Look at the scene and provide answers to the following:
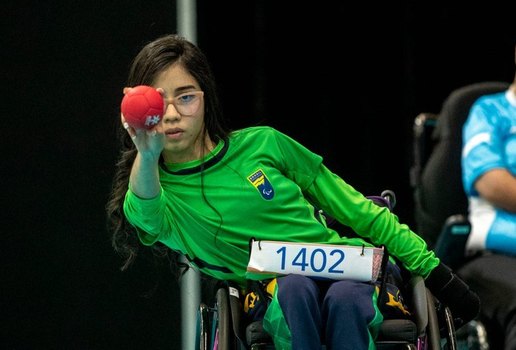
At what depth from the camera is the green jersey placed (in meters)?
3.19

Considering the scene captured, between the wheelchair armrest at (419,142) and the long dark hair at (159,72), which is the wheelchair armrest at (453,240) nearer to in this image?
the wheelchair armrest at (419,142)

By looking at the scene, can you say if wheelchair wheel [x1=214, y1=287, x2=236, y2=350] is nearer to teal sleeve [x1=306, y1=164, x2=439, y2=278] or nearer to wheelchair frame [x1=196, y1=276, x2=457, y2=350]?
wheelchair frame [x1=196, y1=276, x2=457, y2=350]

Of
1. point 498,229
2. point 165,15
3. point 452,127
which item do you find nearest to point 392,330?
point 498,229

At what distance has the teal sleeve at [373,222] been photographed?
324 cm

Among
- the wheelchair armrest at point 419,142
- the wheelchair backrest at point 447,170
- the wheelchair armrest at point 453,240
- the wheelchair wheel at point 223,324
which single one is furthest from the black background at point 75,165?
the wheelchair wheel at point 223,324

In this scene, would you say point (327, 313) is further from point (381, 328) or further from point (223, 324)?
point (223, 324)

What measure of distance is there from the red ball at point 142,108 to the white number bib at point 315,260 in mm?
413

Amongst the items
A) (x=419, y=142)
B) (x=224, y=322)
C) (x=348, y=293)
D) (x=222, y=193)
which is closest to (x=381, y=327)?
(x=348, y=293)

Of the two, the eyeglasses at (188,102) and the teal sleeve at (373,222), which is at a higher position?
the eyeglasses at (188,102)

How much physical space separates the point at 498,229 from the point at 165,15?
4.56 ft

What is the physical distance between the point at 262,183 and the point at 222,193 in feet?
0.33

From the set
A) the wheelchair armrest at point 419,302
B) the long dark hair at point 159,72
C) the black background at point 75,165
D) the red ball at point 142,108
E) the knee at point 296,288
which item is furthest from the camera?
the black background at point 75,165

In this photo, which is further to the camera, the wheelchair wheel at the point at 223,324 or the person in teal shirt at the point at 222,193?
the person in teal shirt at the point at 222,193

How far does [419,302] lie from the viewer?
3152mm
